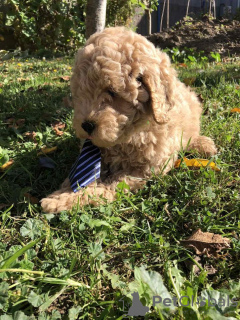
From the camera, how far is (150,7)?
996cm

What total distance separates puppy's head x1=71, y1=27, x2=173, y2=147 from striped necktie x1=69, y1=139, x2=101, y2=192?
0.24 meters

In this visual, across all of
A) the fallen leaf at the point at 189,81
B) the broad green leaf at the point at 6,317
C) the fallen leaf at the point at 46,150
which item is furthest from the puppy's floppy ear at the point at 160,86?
the fallen leaf at the point at 189,81

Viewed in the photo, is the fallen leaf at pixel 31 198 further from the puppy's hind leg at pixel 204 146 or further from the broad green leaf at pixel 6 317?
the puppy's hind leg at pixel 204 146

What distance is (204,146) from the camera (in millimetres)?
2619

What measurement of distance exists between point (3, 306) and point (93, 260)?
478mm

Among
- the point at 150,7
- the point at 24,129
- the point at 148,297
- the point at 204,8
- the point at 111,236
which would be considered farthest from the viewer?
the point at 204,8

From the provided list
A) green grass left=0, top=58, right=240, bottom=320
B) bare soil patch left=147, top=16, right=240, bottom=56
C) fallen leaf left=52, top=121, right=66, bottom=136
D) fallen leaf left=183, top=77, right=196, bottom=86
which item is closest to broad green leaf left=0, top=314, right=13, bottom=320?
green grass left=0, top=58, right=240, bottom=320

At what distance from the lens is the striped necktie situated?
7.31ft

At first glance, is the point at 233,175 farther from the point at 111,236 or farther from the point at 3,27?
the point at 3,27

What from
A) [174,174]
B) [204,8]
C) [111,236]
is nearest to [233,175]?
[174,174]

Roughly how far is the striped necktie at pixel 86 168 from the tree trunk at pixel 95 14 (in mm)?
3038

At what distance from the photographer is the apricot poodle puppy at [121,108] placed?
6.49 ft

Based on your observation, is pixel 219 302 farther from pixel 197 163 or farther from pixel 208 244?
pixel 197 163

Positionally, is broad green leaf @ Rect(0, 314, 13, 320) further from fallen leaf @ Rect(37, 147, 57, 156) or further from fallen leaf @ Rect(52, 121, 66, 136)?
fallen leaf @ Rect(52, 121, 66, 136)
